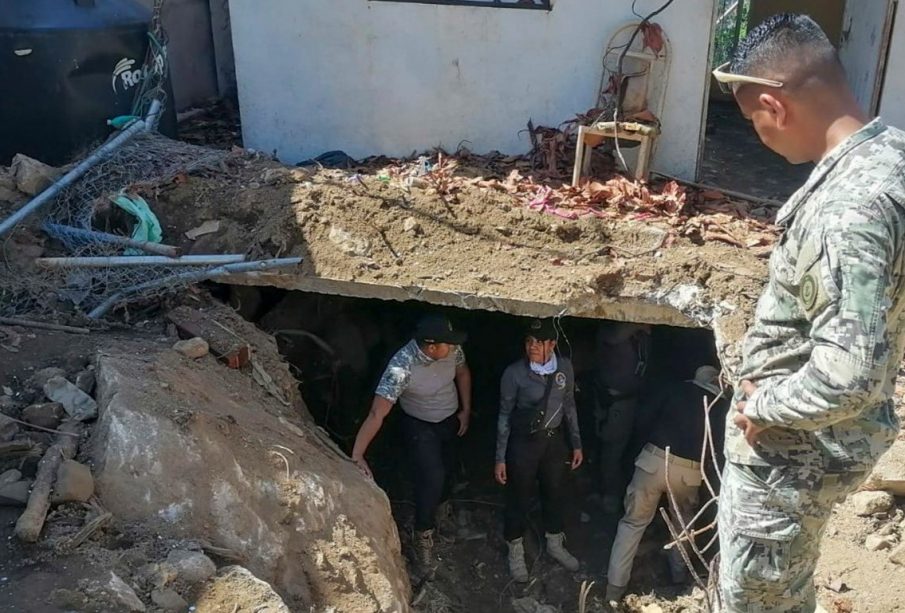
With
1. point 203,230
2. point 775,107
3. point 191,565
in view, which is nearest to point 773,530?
point 775,107

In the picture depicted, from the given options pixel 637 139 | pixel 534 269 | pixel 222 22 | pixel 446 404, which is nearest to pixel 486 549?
pixel 446 404

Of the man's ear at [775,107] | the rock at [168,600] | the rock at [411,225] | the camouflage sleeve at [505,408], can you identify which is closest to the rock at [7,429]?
the rock at [168,600]

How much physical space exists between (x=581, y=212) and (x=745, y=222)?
1.22 m

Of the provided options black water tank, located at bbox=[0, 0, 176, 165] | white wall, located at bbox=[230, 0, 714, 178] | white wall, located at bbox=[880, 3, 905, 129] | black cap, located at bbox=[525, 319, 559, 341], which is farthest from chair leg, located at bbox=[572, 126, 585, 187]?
black water tank, located at bbox=[0, 0, 176, 165]

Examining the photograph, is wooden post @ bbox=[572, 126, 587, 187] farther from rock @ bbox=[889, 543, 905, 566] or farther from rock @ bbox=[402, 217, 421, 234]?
rock @ bbox=[889, 543, 905, 566]

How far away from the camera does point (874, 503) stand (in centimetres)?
534

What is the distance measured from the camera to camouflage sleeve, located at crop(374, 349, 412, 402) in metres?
6.08

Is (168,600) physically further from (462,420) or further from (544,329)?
(462,420)

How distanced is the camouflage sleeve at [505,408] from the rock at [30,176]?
3521mm

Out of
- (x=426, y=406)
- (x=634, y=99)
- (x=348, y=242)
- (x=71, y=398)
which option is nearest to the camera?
(x=71, y=398)

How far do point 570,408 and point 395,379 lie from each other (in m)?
1.31

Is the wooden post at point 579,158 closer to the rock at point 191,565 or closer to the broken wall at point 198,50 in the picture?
the rock at point 191,565

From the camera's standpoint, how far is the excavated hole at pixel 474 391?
666 centimetres

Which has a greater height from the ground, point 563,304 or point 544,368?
point 563,304
